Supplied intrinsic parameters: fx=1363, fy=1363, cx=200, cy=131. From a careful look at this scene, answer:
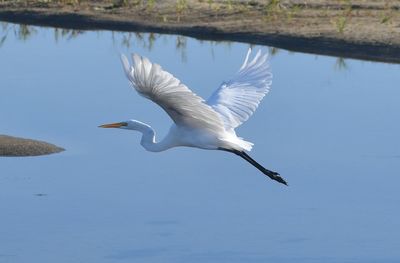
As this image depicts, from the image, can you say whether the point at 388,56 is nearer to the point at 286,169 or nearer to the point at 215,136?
the point at 286,169

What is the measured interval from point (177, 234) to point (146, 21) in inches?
323

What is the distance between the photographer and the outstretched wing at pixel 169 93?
7586 millimetres

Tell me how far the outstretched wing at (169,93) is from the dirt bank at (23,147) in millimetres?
3065

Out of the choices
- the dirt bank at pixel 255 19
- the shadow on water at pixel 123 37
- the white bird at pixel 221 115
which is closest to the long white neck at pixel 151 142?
the white bird at pixel 221 115

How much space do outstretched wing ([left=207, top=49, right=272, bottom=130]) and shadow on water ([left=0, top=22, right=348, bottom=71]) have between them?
618 centimetres

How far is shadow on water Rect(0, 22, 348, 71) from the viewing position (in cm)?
1648

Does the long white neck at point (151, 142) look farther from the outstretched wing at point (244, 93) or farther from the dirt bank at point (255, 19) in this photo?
the dirt bank at point (255, 19)

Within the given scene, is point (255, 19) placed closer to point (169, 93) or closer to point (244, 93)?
point (244, 93)

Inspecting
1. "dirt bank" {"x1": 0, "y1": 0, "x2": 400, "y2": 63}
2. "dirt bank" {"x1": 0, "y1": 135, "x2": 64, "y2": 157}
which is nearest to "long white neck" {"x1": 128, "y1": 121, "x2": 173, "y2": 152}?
"dirt bank" {"x1": 0, "y1": 135, "x2": 64, "y2": 157}

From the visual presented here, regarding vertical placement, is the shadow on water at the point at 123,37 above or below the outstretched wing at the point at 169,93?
above

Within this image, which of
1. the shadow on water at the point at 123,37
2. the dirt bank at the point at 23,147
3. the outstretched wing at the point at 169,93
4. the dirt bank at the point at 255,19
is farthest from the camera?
the shadow on water at the point at 123,37

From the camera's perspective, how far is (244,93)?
9.45m

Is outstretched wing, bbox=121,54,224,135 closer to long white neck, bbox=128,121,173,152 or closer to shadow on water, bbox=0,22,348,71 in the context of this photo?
long white neck, bbox=128,121,173,152

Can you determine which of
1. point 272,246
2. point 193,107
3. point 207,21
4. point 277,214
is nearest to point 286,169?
point 277,214
